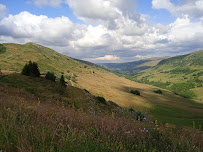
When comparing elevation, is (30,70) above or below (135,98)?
above

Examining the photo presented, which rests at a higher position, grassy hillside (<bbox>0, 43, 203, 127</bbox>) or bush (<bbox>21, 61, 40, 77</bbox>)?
bush (<bbox>21, 61, 40, 77</bbox>)

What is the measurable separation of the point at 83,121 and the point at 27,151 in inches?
89.2

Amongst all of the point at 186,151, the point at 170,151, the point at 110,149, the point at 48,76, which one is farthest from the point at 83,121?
the point at 48,76

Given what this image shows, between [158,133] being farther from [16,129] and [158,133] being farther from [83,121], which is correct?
[16,129]

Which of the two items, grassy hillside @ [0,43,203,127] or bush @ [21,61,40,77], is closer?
bush @ [21,61,40,77]

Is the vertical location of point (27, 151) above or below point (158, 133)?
above

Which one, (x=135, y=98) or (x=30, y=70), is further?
(x=135, y=98)

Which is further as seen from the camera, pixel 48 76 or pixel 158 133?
pixel 48 76

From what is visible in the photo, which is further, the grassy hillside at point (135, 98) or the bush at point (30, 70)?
the grassy hillside at point (135, 98)

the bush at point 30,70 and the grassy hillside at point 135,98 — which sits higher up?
the bush at point 30,70

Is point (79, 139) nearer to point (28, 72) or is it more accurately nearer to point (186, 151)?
point (186, 151)

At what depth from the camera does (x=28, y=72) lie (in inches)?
1415

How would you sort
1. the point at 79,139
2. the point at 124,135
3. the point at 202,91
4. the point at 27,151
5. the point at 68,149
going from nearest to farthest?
1. the point at 27,151
2. the point at 68,149
3. the point at 79,139
4. the point at 124,135
5. the point at 202,91

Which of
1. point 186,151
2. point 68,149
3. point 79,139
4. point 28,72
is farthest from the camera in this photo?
point 28,72
